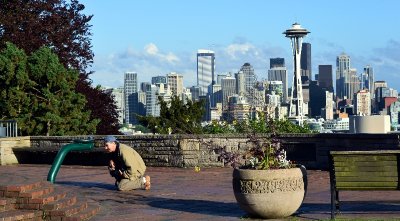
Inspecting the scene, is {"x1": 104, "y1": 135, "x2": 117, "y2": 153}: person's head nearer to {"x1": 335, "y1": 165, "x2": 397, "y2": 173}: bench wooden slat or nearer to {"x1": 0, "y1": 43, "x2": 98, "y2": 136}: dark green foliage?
{"x1": 335, "y1": 165, "x2": 397, "y2": 173}: bench wooden slat

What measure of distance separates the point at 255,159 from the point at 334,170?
112 centimetres

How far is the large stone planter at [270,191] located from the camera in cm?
1173

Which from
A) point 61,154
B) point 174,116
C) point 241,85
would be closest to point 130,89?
point 174,116

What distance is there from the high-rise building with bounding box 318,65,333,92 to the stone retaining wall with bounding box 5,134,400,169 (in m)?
84.6

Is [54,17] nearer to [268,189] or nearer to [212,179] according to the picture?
[212,179]

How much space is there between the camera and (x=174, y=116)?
32781 millimetres

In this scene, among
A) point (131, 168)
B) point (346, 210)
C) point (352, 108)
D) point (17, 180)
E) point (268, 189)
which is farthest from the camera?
point (352, 108)

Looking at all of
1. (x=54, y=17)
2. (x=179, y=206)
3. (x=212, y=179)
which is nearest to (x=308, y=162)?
(x=212, y=179)

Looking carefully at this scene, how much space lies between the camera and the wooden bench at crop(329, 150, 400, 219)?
11.6 meters

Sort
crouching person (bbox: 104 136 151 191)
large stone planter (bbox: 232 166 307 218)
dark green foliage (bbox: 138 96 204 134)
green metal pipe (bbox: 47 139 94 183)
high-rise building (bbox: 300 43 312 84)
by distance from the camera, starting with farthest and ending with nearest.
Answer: high-rise building (bbox: 300 43 312 84), dark green foliage (bbox: 138 96 204 134), green metal pipe (bbox: 47 139 94 183), crouching person (bbox: 104 136 151 191), large stone planter (bbox: 232 166 307 218)

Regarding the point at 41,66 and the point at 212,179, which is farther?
the point at 41,66

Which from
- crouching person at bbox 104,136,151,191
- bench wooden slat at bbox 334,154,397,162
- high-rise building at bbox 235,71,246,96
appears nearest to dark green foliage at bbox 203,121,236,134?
high-rise building at bbox 235,71,246,96

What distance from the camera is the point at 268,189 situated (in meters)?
11.7

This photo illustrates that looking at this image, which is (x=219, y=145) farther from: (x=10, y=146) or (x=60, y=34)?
(x=60, y=34)
